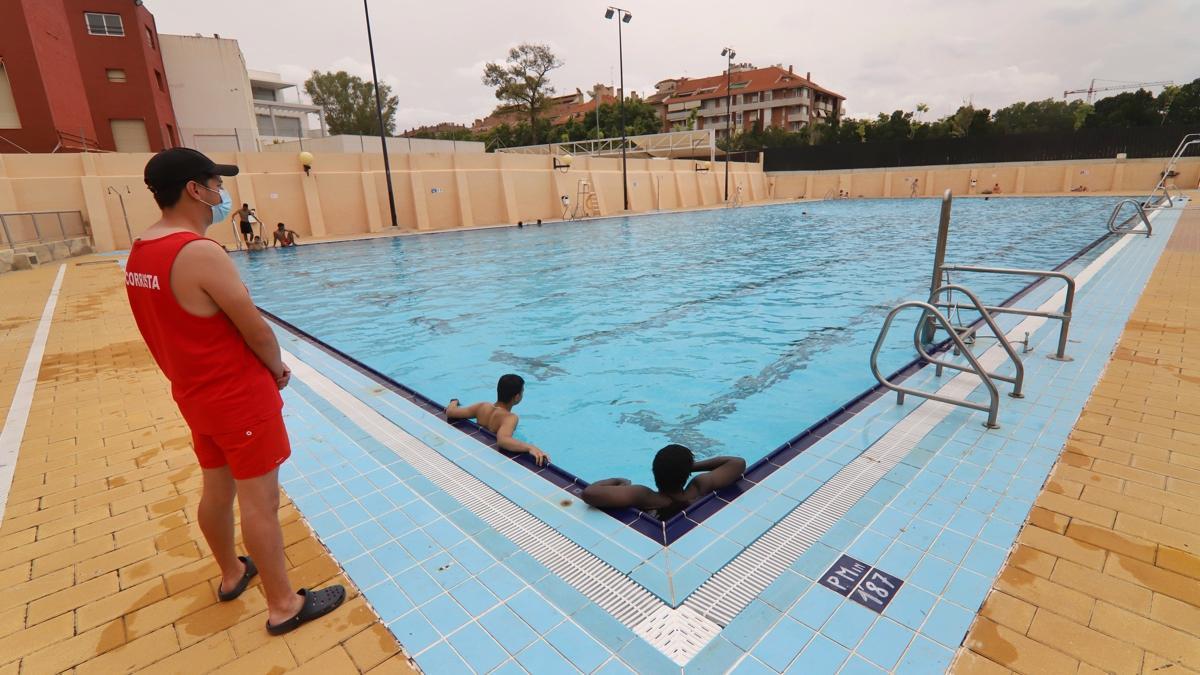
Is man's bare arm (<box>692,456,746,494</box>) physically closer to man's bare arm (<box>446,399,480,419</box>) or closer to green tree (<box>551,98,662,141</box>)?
man's bare arm (<box>446,399,480,419</box>)

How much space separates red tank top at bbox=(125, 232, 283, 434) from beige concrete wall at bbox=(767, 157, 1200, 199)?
37.4 meters

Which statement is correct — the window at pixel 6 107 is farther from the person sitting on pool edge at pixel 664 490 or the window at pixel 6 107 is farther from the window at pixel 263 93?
the window at pixel 263 93

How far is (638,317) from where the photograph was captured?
7949mm

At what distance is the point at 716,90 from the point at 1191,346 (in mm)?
75412

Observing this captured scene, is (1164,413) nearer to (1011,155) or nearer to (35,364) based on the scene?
(35,364)

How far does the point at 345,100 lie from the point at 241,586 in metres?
65.8

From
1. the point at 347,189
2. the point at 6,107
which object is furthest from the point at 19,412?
the point at 6,107

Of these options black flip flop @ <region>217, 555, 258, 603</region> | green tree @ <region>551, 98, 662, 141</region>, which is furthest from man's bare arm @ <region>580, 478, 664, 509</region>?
green tree @ <region>551, 98, 662, 141</region>

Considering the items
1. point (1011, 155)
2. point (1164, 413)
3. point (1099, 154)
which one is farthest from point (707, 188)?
point (1164, 413)

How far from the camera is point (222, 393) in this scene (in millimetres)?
1773

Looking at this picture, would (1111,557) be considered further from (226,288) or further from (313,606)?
(226,288)

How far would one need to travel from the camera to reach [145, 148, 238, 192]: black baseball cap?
172cm

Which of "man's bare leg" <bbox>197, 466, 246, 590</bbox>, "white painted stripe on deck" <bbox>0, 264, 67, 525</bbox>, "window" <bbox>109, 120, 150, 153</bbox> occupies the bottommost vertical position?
"white painted stripe on deck" <bbox>0, 264, 67, 525</bbox>

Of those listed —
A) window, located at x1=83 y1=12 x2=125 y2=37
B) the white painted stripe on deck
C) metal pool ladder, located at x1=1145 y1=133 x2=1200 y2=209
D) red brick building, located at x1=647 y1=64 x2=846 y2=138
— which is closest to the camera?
the white painted stripe on deck
